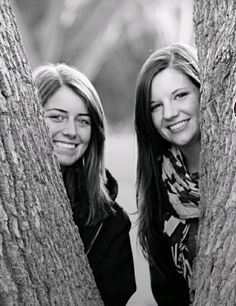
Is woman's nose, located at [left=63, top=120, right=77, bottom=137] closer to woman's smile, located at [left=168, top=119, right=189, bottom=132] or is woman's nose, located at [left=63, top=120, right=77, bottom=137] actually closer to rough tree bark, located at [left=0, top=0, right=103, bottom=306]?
woman's smile, located at [left=168, top=119, right=189, bottom=132]

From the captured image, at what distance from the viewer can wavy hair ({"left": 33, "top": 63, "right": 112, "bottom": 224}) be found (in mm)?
1985

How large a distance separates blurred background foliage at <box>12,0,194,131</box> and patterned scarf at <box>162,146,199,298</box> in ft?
4.53

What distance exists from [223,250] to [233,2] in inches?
19.4

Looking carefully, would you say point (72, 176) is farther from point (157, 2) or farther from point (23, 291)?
point (157, 2)

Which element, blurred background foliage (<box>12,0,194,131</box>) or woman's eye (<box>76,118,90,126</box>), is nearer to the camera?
woman's eye (<box>76,118,90,126</box>)

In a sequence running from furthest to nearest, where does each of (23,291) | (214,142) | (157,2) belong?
(157,2)
(214,142)
(23,291)

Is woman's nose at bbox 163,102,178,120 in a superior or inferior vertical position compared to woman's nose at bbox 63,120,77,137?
superior

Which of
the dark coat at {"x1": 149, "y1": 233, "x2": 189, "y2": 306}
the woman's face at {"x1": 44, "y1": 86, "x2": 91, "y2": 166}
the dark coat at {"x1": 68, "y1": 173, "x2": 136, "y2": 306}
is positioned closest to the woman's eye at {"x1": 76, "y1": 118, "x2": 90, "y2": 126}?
the woman's face at {"x1": 44, "y1": 86, "x2": 91, "y2": 166}

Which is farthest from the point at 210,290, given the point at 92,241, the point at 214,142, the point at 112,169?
the point at 112,169

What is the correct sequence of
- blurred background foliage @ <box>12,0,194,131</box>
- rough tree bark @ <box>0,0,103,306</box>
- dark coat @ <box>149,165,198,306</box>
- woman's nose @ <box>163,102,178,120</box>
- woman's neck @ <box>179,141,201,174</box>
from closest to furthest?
rough tree bark @ <box>0,0,103,306</box>
woman's nose @ <box>163,102,178,120</box>
woman's neck @ <box>179,141,201,174</box>
dark coat @ <box>149,165,198,306</box>
blurred background foliage @ <box>12,0,194,131</box>

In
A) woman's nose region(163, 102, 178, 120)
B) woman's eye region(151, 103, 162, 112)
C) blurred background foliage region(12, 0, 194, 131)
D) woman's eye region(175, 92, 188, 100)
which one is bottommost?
woman's nose region(163, 102, 178, 120)

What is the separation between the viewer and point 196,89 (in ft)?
6.10

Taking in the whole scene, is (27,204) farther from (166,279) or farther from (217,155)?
(166,279)

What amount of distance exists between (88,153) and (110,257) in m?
0.42
